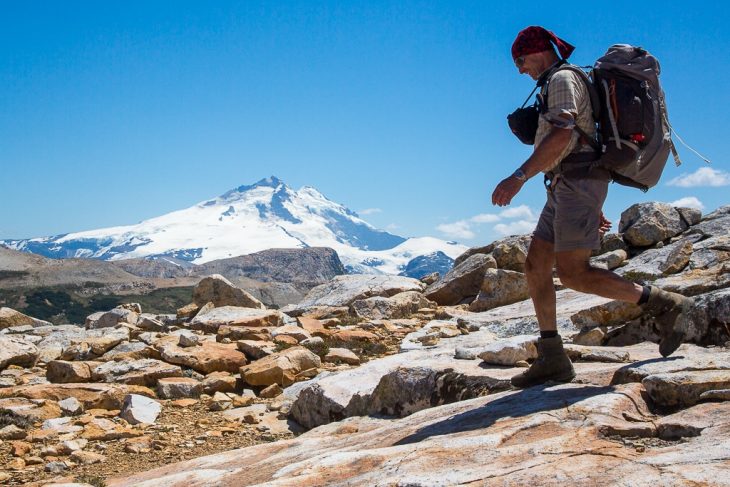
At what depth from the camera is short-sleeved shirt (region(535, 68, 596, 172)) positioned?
5348 mm

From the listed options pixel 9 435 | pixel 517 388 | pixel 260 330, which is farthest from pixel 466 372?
pixel 260 330

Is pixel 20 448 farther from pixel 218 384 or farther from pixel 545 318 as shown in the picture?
pixel 545 318

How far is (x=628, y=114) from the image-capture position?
5418mm

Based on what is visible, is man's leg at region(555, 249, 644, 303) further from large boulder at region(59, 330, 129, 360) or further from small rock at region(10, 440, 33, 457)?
large boulder at region(59, 330, 129, 360)

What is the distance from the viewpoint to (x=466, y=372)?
24.0 feet

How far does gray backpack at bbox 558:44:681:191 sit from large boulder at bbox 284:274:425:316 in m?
16.1

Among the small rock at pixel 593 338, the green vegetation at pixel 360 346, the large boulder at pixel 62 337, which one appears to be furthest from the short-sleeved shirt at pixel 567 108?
the large boulder at pixel 62 337

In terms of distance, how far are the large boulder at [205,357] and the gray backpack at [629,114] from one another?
8.51 metres

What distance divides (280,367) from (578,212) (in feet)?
23.1


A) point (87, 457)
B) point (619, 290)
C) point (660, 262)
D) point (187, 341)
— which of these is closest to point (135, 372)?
point (187, 341)

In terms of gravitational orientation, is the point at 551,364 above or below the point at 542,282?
below

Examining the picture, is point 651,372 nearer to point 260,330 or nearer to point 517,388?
point 517,388

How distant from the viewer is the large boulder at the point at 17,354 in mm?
13031

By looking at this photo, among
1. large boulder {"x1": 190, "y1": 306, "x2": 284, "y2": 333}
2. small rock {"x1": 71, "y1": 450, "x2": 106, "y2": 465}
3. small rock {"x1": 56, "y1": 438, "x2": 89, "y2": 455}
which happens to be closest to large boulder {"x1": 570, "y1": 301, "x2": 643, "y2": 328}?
small rock {"x1": 71, "y1": 450, "x2": 106, "y2": 465}
